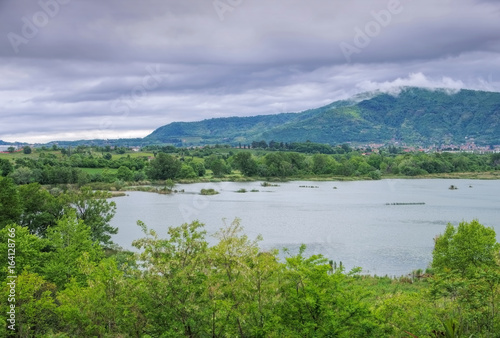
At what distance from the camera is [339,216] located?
73250 mm

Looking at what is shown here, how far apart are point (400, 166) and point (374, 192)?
5476 centimetres

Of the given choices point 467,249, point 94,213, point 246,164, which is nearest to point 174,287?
point 467,249

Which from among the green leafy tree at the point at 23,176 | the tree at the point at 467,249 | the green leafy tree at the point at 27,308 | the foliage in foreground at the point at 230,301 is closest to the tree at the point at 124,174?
the green leafy tree at the point at 23,176

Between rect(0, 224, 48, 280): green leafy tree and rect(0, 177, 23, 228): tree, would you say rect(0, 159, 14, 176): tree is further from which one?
rect(0, 224, 48, 280): green leafy tree

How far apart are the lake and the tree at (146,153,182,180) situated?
19499mm

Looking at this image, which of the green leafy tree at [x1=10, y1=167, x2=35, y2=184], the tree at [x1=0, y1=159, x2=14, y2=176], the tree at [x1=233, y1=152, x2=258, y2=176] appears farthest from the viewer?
the tree at [x1=233, y1=152, x2=258, y2=176]

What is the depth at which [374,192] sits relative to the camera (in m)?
110

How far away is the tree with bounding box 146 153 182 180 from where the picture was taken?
427ft

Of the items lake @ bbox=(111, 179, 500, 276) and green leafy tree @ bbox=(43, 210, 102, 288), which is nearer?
Result: green leafy tree @ bbox=(43, 210, 102, 288)

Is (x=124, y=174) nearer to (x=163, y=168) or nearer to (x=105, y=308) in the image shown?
→ (x=163, y=168)

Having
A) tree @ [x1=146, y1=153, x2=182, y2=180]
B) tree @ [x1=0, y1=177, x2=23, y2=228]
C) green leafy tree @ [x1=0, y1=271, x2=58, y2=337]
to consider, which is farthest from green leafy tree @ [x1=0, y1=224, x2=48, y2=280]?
tree @ [x1=146, y1=153, x2=182, y2=180]

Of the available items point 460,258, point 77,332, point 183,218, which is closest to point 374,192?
point 183,218

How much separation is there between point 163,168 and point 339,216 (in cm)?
6984

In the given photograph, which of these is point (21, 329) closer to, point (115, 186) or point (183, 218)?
point (183, 218)
